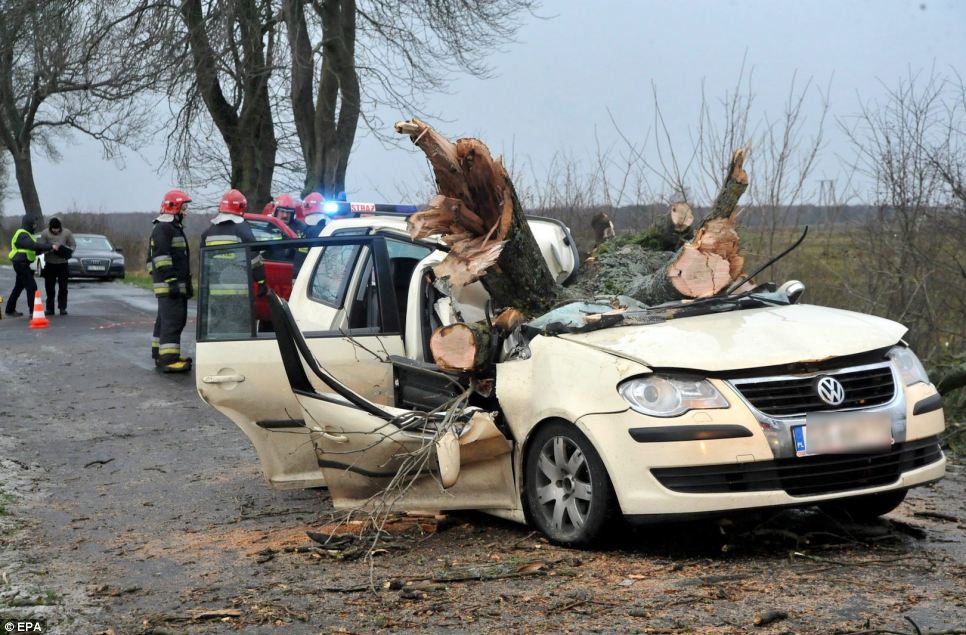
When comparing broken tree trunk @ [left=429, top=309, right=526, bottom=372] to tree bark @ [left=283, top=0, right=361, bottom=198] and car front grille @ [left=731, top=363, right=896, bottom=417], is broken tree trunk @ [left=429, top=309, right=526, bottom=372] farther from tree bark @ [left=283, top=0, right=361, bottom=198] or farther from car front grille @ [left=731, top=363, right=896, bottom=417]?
tree bark @ [left=283, top=0, right=361, bottom=198]

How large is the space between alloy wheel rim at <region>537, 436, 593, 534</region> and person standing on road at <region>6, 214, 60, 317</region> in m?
15.4

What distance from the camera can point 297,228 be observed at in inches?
550

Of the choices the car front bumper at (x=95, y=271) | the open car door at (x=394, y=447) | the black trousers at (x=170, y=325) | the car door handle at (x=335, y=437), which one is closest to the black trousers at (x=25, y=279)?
the black trousers at (x=170, y=325)

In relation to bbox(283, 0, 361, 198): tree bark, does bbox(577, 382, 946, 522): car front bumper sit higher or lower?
lower

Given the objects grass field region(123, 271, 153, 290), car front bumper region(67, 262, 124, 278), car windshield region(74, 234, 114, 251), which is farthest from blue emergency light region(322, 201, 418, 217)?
car windshield region(74, 234, 114, 251)

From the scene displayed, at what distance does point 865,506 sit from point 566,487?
1.50 meters

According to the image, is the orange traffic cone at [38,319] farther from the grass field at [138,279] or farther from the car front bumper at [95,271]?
the car front bumper at [95,271]

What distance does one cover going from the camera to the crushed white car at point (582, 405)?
15.4 feet

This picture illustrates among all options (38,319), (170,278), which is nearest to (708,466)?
(170,278)

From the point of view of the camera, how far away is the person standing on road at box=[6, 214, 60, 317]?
747 inches

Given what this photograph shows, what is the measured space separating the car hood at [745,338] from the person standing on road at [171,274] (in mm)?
8245

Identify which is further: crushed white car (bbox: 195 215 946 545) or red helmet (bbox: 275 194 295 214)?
red helmet (bbox: 275 194 295 214)

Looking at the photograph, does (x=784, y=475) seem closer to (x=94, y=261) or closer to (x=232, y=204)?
(x=232, y=204)

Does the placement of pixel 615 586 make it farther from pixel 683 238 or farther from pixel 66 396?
pixel 66 396
